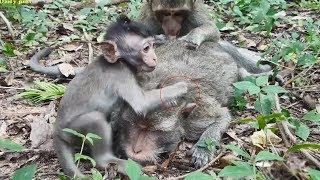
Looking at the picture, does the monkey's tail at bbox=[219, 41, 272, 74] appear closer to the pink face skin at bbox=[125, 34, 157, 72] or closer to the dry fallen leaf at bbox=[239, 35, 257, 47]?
the dry fallen leaf at bbox=[239, 35, 257, 47]

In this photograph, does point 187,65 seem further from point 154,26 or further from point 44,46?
point 44,46

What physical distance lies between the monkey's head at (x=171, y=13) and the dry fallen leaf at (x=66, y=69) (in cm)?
132

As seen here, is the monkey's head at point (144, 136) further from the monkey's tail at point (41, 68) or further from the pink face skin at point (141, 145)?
the monkey's tail at point (41, 68)

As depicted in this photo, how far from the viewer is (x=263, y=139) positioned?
4.98 meters

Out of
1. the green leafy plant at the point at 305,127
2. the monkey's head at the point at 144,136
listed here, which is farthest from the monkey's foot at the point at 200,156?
the green leafy plant at the point at 305,127

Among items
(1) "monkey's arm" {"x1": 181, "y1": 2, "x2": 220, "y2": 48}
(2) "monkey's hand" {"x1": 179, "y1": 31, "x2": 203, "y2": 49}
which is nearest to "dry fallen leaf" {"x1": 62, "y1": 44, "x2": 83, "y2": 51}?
(1) "monkey's arm" {"x1": 181, "y1": 2, "x2": 220, "y2": 48}

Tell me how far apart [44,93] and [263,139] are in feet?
9.06

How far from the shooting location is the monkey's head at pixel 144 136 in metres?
4.89

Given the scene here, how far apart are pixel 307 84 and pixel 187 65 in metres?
1.75

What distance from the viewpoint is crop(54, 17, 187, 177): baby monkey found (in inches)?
188

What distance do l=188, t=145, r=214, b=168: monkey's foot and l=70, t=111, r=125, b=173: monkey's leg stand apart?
0.68 m

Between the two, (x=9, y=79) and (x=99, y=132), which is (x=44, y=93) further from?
(x=99, y=132)

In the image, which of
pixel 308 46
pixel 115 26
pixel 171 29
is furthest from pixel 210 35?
pixel 115 26

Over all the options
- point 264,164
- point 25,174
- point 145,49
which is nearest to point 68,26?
point 145,49
